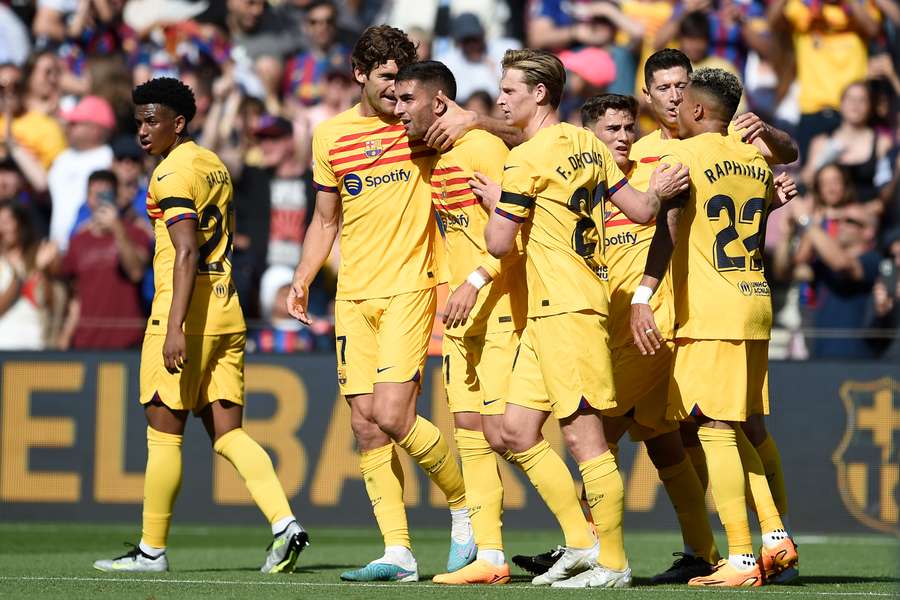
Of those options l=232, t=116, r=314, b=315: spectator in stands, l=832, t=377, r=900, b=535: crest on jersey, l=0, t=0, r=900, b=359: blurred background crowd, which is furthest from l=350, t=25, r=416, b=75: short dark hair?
l=832, t=377, r=900, b=535: crest on jersey

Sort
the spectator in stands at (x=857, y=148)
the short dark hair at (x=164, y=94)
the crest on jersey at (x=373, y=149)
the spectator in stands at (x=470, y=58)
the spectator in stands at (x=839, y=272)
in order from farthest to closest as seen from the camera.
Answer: the spectator in stands at (x=470, y=58), the spectator in stands at (x=857, y=148), the spectator in stands at (x=839, y=272), the short dark hair at (x=164, y=94), the crest on jersey at (x=373, y=149)

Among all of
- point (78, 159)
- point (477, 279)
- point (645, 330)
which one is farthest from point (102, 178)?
point (645, 330)

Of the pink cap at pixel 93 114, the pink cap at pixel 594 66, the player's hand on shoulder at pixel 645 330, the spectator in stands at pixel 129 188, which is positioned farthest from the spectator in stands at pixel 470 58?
the player's hand on shoulder at pixel 645 330

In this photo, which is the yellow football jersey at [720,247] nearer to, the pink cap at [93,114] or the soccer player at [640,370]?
the soccer player at [640,370]

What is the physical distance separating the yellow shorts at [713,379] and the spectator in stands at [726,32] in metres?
7.36

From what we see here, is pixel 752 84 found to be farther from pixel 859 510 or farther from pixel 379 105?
pixel 379 105

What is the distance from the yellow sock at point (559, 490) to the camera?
22.2 feet

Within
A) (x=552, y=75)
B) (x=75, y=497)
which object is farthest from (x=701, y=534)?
(x=75, y=497)

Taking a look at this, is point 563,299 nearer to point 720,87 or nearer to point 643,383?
point 643,383

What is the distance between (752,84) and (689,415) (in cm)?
766

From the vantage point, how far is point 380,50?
7617 mm

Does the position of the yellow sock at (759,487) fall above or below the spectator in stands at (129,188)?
below

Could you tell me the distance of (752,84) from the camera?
13977 millimetres

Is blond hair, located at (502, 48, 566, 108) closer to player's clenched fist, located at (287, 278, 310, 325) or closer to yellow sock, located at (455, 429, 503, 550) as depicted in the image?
player's clenched fist, located at (287, 278, 310, 325)
